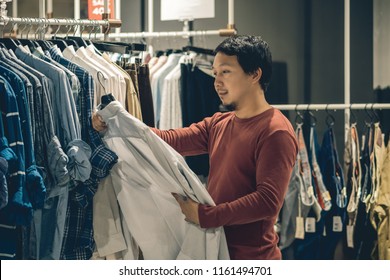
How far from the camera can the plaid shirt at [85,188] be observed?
9.25ft

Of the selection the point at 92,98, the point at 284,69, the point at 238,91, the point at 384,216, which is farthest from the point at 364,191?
the point at 92,98

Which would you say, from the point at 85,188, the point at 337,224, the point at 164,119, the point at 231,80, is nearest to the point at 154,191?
the point at 85,188

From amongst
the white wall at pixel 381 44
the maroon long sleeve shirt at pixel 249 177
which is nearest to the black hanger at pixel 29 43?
the maroon long sleeve shirt at pixel 249 177

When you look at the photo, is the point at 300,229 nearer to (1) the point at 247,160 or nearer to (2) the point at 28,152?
(1) the point at 247,160

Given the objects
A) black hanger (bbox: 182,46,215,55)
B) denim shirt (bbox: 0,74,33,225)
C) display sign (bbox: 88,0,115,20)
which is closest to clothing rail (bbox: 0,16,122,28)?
denim shirt (bbox: 0,74,33,225)

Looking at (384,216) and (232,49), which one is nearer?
(232,49)

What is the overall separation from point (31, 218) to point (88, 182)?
10.4 inches

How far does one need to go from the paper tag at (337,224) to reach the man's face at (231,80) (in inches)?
59.9

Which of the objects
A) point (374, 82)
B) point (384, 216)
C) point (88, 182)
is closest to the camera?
point (88, 182)

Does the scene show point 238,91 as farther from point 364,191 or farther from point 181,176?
point 364,191

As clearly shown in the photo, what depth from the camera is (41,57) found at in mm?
2939

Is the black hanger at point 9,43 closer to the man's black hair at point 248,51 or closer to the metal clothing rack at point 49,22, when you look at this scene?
the metal clothing rack at point 49,22

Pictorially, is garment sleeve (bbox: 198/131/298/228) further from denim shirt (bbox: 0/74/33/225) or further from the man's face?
denim shirt (bbox: 0/74/33/225)

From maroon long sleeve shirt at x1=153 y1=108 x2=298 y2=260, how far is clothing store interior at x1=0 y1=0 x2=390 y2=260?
9 centimetres
